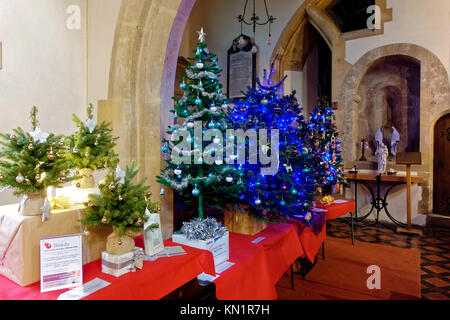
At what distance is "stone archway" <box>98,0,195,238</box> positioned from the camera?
9.06 feet

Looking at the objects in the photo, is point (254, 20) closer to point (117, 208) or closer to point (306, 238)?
point (306, 238)

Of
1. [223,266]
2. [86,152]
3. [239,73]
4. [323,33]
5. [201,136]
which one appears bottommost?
[223,266]

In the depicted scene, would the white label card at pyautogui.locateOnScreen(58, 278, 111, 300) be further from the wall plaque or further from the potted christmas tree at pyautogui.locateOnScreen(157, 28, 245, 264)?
the wall plaque

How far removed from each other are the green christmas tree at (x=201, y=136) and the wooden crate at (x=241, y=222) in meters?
0.38

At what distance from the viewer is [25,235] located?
134 cm

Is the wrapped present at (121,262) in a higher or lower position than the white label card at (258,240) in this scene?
higher

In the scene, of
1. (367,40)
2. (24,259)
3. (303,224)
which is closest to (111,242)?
(24,259)

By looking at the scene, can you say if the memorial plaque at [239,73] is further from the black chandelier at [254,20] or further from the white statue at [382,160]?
the white statue at [382,160]

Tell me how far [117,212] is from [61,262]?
0.32 m

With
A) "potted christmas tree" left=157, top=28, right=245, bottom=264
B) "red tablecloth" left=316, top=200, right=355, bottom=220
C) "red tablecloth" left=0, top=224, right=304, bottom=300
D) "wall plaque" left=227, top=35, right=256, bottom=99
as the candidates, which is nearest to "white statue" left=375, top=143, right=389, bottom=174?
"red tablecloth" left=316, top=200, right=355, bottom=220

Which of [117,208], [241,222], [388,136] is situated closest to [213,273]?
[117,208]

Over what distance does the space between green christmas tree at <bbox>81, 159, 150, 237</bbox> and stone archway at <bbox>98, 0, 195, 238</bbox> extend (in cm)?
127

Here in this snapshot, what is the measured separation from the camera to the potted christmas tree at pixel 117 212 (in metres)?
1.50

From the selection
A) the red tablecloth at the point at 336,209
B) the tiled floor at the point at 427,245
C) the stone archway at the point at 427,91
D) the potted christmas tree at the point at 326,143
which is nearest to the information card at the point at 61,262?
the red tablecloth at the point at 336,209
